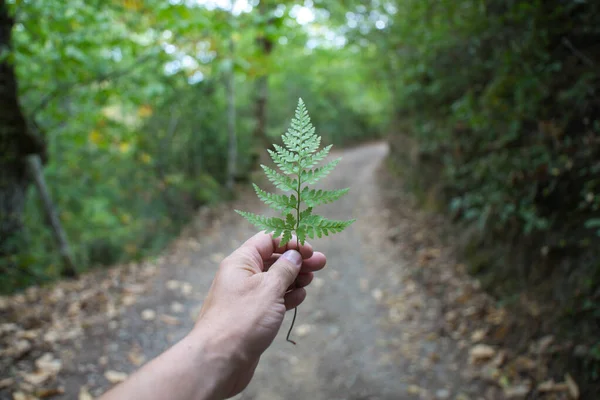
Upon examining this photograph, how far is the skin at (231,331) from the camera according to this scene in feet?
3.63

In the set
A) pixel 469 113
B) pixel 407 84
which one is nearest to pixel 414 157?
pixel 407 84

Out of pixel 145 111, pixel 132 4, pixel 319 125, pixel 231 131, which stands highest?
pixel 132 4

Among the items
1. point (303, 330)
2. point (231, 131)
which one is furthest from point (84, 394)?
point (231, 131)

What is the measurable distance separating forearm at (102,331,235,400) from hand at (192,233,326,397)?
2 cm

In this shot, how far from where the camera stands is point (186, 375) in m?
1.13

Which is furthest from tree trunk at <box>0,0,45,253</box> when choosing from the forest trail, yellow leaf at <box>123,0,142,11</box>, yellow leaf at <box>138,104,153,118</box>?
yellow leaf at <box>138,104,153,118</box>

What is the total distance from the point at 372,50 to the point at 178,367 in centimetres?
849

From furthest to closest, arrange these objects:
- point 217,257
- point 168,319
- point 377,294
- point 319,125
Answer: point 319,125, point 217,257, point 377,294, point 168,319

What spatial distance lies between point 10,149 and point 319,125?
15.6 feet

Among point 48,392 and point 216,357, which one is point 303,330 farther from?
point 216,357

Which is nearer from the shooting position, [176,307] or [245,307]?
[245,307]

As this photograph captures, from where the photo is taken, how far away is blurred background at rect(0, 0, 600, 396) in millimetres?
3695

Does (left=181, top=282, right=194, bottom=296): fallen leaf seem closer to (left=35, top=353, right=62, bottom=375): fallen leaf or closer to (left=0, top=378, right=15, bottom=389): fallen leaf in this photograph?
(left=35, top=353, right=62, bottom=375): fallen leaf

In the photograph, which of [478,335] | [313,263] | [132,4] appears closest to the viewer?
[313,263]
